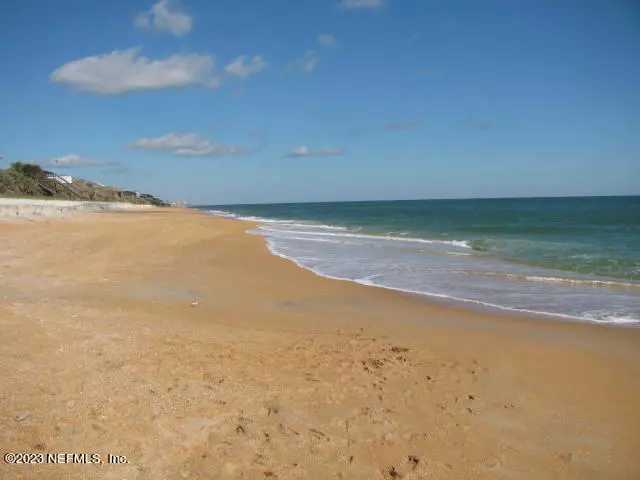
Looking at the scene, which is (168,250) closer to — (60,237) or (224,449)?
(60,237)

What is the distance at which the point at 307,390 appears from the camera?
4.40 metres

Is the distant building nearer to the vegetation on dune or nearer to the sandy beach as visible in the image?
the vegetation on dune

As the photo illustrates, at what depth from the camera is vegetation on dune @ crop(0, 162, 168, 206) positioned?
44844 millimetres

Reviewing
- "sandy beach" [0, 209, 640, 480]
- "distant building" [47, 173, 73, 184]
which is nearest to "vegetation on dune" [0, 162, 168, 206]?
"distant building" [47, 173, 73, 184]

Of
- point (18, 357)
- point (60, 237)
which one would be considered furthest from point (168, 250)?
point (18, 357)

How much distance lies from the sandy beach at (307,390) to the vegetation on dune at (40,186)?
142ft

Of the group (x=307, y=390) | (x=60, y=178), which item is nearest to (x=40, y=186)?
(x=60, y=178)

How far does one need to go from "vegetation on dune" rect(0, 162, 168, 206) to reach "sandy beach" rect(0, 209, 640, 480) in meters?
43.3

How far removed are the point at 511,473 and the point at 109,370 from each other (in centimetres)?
376

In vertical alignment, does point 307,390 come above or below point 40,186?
below

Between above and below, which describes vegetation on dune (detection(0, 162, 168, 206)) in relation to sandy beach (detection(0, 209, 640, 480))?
above

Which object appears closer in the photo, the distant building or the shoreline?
the shoreline

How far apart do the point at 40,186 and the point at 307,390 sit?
189 ft

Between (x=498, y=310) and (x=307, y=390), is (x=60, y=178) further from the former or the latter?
(x=307, y=390)
